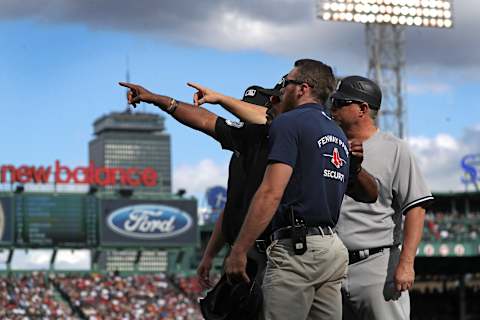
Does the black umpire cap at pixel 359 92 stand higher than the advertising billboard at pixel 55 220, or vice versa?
the black umpire cap at pixel 359 92

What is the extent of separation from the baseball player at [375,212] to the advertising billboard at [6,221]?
139 ft

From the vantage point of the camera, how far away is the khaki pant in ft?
16.9

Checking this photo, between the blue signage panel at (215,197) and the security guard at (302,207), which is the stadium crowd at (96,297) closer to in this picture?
the blue signage panel at (215,197)

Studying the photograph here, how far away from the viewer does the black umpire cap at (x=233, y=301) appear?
16.9ft

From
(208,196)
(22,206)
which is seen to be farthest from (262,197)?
(208,196)

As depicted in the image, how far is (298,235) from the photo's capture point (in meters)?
5.18

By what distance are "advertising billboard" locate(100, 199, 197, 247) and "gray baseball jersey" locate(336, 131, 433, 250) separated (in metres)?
43.7

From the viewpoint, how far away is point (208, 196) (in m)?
62.8

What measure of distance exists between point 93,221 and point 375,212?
143ft

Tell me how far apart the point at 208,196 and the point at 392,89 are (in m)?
20.2

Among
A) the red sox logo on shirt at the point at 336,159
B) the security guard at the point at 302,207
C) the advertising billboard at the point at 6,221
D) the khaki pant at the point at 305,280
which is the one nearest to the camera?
the security guard at the point at 302,207

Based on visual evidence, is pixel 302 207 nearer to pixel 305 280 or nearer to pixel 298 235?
pixel 298 235

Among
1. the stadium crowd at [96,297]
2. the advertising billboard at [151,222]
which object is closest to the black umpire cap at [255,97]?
the stadium crowd at [96,297]

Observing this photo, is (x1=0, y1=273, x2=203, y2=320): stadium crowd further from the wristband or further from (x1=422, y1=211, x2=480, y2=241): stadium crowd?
the wristband
